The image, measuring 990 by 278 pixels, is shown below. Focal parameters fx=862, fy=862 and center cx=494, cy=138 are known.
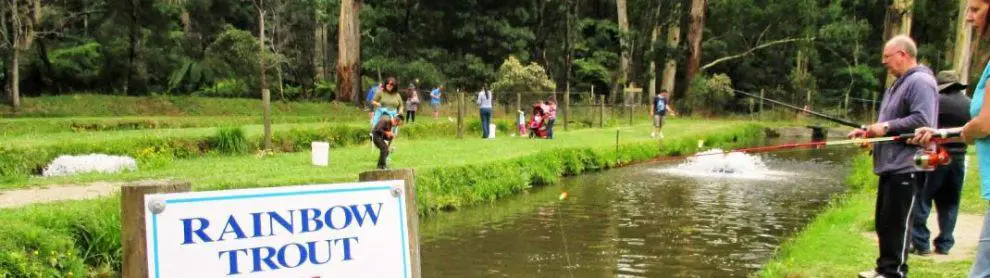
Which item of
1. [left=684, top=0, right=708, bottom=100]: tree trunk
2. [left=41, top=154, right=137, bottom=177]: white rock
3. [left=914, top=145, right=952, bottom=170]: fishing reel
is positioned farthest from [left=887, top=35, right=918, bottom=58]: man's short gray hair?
[left=684, top=0, right=708, bottom=100]: tree trunk

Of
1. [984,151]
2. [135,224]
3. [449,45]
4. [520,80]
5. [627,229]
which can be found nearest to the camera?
[135,224]

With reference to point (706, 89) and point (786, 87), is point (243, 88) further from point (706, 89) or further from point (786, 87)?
point (786, 87)

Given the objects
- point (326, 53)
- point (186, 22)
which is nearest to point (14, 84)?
point (186, 22)

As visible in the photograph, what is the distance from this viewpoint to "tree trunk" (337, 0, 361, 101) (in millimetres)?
29938

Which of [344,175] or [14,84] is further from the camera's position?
[14,84]

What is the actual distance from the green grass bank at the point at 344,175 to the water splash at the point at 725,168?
148cm

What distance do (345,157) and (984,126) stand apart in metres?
12.3

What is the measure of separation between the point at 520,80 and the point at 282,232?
26.2 meters

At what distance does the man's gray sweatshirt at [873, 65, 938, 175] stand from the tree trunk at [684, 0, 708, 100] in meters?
35.4

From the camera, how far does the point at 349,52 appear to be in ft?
102

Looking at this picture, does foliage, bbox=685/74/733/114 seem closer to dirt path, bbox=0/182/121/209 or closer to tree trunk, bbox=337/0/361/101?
tree trunk, bbox=337/0/361/101

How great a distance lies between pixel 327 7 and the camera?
123ft

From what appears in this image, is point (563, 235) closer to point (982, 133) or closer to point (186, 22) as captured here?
point (982, 133)

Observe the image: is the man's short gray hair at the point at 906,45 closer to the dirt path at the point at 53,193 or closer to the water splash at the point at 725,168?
the dirt path at the point at 53,193
